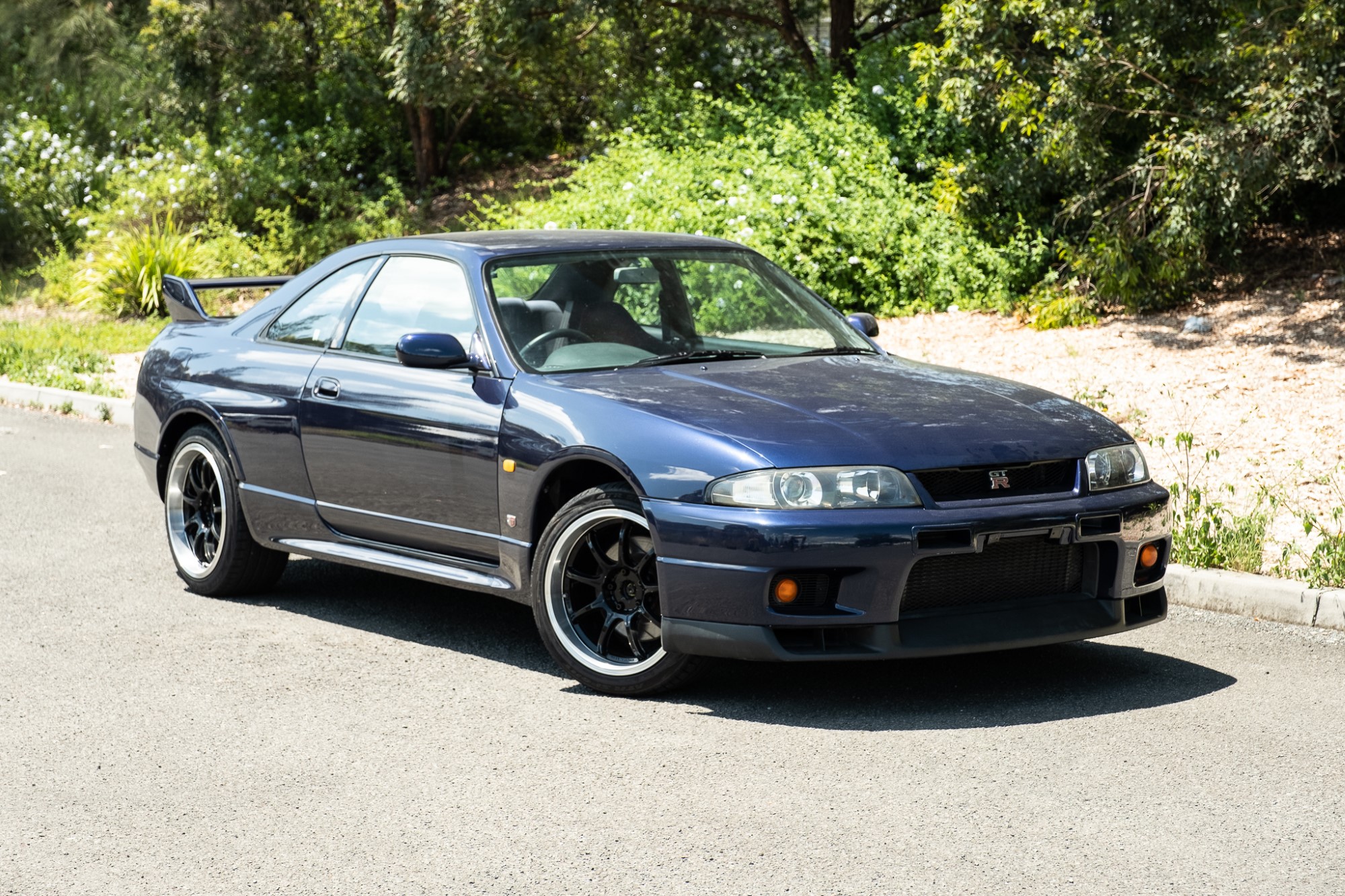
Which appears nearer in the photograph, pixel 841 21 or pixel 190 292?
pixel 190 292

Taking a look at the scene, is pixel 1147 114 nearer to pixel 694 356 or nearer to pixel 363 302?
pixel 694 356

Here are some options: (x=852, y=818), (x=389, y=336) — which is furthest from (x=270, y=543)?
(x=852, y=818)

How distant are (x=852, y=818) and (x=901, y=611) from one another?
3.33 ft

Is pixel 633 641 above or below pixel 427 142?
below

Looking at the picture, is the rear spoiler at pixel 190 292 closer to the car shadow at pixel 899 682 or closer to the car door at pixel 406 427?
the car door at pixel 406 427

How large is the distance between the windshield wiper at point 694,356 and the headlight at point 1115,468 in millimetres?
1434

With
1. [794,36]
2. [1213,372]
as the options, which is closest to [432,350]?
[1213,372]

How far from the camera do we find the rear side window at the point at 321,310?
6.89 metres

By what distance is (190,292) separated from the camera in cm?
802

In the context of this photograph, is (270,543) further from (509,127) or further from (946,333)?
(509,127)

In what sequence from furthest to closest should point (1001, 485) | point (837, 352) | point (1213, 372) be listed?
point (1213, 372) → point (837, 352) → point (1001, 485)

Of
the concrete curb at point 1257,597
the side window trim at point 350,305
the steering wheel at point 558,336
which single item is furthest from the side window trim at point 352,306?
the concrete curb at point 1257,597

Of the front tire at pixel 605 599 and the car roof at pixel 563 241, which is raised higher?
the car roof at pixel 563 241

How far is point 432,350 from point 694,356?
1.00 meters
